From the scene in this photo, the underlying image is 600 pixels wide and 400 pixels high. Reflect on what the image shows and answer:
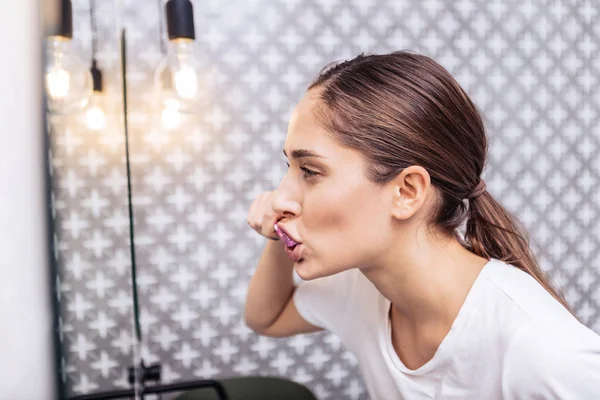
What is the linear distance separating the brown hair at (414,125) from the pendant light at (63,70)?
0.41 meters

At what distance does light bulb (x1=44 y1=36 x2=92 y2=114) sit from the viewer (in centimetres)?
31

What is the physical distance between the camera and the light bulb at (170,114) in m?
1.24

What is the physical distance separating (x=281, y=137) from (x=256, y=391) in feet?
2.00

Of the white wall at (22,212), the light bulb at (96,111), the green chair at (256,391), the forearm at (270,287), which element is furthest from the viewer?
the green chair at (256,391)

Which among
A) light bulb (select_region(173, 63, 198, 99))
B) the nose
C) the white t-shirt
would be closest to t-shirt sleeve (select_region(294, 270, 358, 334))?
the white t-shirt

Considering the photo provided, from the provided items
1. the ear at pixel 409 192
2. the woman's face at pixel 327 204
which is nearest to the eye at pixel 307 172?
the woman's face at pixel 327 204

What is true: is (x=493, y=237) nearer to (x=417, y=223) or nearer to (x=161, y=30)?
(x=417, y=223)

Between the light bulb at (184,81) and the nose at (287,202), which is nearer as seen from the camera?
the nose at (287,202)

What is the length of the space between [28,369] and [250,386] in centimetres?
97

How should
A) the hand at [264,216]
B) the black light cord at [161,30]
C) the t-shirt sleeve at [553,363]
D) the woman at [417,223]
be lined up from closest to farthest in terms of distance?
1. the t-shirt sleeve at [553,363]
2. the woman at [417,223]
3. the hand at [264,216]
4. the black light cord at [161,30]

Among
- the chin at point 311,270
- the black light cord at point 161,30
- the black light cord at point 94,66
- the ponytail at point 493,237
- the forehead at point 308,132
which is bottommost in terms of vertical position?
the chin at point 311,270

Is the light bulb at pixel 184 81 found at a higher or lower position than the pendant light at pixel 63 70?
higher

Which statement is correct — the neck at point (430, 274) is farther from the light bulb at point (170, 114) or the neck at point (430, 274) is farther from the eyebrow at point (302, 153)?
the light bulb at point (170, 114)

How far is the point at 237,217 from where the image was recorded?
137cm
